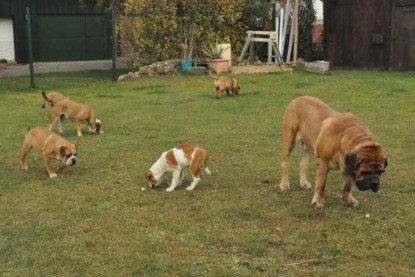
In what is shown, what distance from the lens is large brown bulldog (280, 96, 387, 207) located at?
16.1 feet

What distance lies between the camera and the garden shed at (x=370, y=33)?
21031 millimetres

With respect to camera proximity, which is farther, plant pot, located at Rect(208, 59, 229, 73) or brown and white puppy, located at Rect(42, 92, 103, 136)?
plant pot, located at Rect(208, 59, 229, 73)

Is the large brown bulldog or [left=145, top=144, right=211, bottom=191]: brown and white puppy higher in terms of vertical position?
the large brown bulldog

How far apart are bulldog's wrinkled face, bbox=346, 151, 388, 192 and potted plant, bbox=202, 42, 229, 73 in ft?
52.2

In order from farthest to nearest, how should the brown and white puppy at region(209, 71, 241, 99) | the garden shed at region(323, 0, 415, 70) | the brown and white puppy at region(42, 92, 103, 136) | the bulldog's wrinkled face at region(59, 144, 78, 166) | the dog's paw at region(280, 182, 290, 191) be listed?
the garden shed at region(323, 0, 415, 70) → the brown and white puppy at region(209, 71, 241, 99) → the brown and white puppy at region(42, 92, 103, 136) → the bulldog's wrinkled face at region(59, 144, 78, 166) → the dog's paw at region(280, 182, 290, 191)

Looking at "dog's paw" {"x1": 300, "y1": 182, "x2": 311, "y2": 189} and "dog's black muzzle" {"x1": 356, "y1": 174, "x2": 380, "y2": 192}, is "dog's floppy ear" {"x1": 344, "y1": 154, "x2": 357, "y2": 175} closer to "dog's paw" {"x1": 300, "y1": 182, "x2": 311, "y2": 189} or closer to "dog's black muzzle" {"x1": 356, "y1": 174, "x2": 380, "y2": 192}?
"dog's black muzzle" {"x1": 356, "y1": 174, "x2": 380, "y2": 192}

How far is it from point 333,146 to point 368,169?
590 mm

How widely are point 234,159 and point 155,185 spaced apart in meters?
1.78

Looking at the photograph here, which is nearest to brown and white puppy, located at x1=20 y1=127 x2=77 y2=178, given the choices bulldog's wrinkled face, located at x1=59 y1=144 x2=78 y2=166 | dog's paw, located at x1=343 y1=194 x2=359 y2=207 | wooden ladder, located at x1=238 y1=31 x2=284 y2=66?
bulldog's wrinkled face, located at x1=59 y1=144 x2=78 y2=166

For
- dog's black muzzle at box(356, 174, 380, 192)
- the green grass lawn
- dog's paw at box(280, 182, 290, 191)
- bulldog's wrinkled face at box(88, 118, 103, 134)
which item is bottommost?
the green grass lawn

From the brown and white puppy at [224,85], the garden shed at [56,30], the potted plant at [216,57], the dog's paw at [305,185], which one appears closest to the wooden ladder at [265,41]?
the potted plant at [216,57]

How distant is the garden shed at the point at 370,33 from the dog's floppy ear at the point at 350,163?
17.4 metres

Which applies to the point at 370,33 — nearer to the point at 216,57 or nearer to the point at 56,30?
the point at 216,57

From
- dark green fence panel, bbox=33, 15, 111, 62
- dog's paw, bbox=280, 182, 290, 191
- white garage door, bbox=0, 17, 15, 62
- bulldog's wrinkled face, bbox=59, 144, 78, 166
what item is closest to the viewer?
dog's paw, bbox=280, 182, 290, 191
